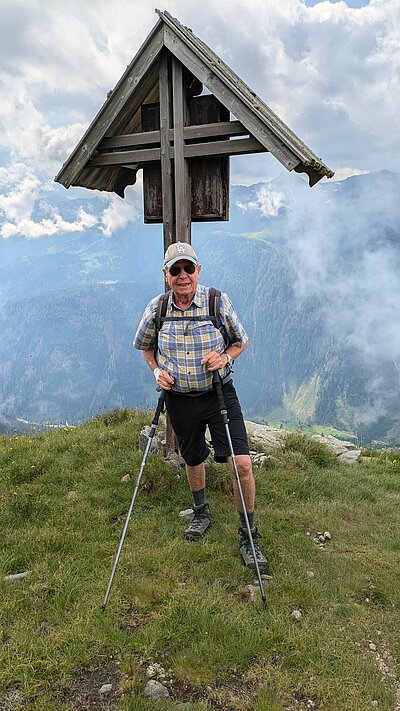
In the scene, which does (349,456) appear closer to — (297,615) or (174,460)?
(174,460)

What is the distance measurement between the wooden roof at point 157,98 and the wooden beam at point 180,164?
0.95 ft

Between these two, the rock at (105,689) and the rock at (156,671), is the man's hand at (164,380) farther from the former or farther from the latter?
the rock at (105,689)

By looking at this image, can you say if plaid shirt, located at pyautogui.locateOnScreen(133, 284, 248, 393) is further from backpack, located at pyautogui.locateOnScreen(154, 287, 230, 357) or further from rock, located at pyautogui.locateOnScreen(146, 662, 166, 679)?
rock, located at pyautogui.locateOnScreen(146, 662, 166, 679)

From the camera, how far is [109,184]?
791 cm

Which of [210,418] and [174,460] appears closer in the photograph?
[210,418]

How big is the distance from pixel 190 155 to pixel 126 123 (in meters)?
1.36

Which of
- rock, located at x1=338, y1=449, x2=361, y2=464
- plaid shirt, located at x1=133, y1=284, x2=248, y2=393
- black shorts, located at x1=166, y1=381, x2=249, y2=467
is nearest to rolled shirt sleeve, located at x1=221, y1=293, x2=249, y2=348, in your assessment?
plaid shirt, located at x1=133, y1=284, x2=248, y2=393

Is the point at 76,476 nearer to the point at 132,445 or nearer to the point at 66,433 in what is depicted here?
the point at 132,445

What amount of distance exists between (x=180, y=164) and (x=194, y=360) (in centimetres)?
320

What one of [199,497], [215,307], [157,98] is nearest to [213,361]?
[215,307]

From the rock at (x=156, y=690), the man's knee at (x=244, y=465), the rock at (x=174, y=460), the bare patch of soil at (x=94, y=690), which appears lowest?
the bare patch of soil at (x=94, y=690)

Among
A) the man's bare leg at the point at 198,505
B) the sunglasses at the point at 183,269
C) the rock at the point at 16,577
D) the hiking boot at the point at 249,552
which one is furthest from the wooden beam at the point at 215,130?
the rock at the point at 16,577

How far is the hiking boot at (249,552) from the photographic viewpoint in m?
5.39

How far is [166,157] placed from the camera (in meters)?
6.96
